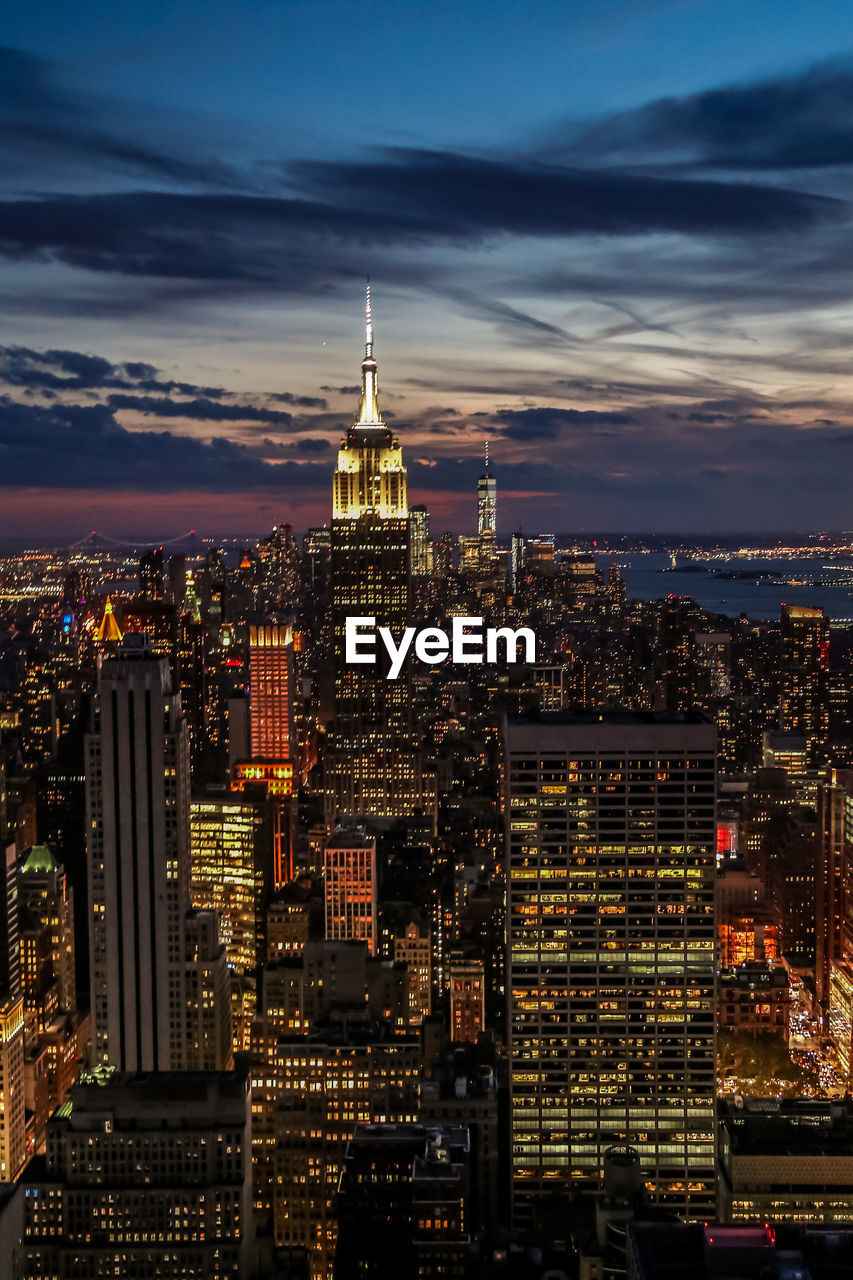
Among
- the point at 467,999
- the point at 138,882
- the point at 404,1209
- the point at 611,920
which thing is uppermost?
the point at 138,882

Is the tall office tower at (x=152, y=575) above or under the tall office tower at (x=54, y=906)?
above

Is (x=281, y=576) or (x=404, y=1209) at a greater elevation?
(x=281, y=576)

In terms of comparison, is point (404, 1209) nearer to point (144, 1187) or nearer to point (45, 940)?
point (144, 1187)

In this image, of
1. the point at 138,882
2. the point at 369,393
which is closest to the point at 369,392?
the point at 369,393

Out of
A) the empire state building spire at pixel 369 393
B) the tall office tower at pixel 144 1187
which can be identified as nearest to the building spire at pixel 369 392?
the empire state building spire at pixel 369 393

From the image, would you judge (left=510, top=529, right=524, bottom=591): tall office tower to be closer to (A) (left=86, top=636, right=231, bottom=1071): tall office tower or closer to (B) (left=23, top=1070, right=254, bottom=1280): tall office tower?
(A) (left=86, top=636, right=231, bottom=1071): tall office tower

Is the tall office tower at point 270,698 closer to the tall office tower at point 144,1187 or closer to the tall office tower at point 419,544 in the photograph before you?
the tall office tower at point 419,544
